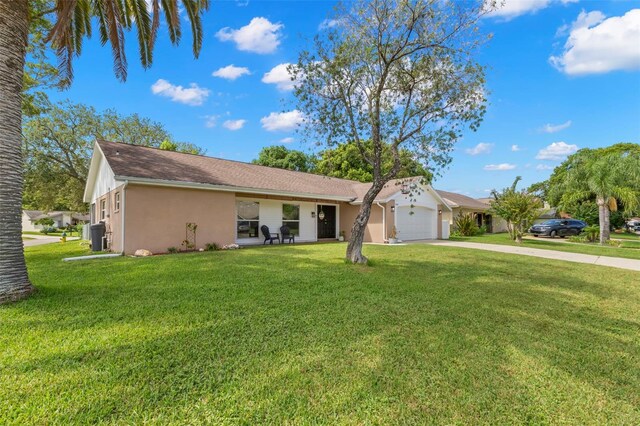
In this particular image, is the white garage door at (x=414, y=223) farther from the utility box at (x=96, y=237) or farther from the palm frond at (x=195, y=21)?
the utility box at (x=96, y=237)

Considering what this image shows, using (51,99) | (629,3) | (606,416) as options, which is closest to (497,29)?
(629,3)

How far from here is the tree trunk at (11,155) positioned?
5.08 metres

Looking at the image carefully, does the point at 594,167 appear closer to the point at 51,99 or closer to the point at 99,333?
the point at 99,333

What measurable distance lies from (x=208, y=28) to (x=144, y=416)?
421 inches

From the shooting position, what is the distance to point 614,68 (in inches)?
556

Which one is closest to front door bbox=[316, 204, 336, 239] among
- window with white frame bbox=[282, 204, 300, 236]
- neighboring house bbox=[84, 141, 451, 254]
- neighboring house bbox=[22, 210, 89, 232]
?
neighboring house bbox=[84, 141, 451, 254]

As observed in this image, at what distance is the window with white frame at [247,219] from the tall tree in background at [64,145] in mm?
13643

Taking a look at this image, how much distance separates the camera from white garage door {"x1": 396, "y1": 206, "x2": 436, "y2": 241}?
19.1 metres

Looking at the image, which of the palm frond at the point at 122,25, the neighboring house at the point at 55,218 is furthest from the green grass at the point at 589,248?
the neighboring house at the point at 55,218

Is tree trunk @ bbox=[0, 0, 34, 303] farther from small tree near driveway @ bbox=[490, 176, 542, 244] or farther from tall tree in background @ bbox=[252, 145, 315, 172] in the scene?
tall tree in background @ bbox=[252, 145, 315, 172]

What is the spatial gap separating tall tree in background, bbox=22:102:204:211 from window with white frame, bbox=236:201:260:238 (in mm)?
13643

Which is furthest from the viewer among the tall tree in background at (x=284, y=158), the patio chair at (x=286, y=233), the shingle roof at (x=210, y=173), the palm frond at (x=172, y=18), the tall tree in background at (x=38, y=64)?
the tall tree in background at (x=284, y=158)

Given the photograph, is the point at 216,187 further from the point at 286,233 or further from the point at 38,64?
the point at 38,64

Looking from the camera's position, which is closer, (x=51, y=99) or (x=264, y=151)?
(x=51, y=99)
